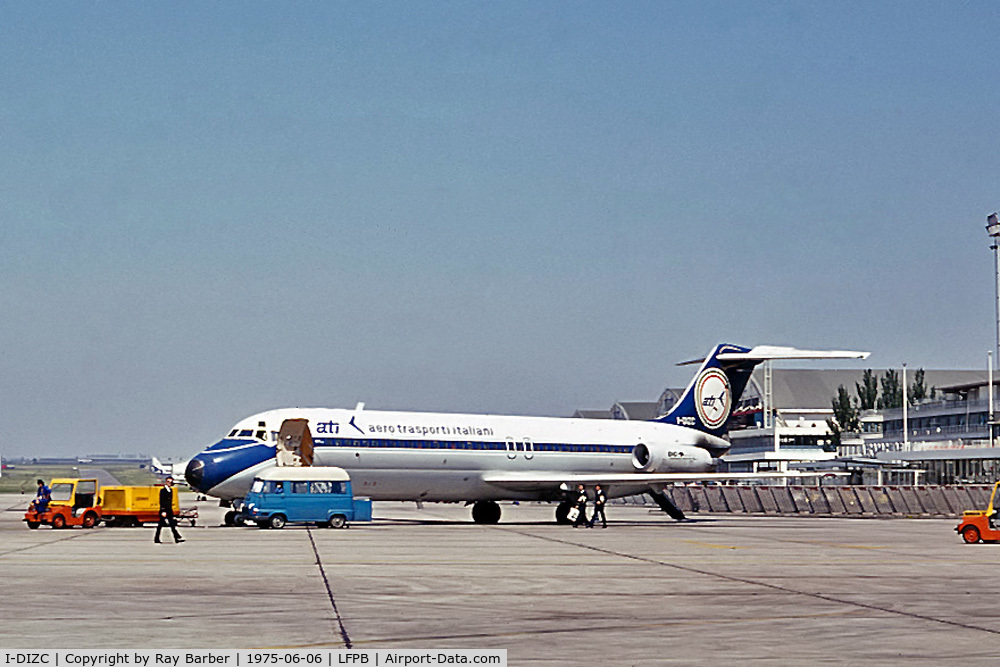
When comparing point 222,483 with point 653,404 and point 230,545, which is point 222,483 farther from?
point 653,404

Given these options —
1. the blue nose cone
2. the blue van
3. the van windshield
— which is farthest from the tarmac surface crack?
the blue nose cone

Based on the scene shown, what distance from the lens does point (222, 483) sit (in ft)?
148

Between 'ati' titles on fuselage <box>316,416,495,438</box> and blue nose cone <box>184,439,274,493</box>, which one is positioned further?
'ati' titles on fuselage <box>316,416,495,438</box>

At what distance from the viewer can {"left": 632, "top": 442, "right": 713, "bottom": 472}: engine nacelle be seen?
183ft

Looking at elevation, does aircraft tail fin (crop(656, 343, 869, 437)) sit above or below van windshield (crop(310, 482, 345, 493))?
above

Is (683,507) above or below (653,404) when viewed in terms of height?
below

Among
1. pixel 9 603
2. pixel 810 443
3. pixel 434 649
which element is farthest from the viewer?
pixel 810 443

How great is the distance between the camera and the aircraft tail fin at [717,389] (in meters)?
59.4

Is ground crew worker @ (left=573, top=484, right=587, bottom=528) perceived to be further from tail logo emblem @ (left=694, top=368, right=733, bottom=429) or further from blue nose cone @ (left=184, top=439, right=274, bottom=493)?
blue nose cone @ (left=184, top=439, right=274, bottom=493)

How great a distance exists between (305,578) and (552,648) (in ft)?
30.5

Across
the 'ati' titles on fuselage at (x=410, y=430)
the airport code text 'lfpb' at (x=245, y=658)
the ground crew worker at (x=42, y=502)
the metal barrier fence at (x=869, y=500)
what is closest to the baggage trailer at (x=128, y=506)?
the ground crew worker at (x=42, y=502)

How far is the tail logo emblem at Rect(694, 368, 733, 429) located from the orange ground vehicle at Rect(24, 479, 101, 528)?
1056 inches

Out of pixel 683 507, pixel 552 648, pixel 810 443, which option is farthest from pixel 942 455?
pixel 552 648

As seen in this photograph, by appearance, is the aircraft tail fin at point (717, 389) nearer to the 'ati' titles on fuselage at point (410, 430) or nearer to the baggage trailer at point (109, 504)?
the 'ati' titles on fuselage at point (410, 430)
